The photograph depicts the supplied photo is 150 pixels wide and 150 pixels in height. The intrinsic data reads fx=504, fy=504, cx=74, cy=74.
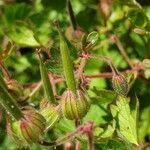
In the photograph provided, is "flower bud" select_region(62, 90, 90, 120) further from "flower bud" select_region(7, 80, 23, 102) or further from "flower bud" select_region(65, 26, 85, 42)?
"flower bud" select_region(65, 26, 85, 42)

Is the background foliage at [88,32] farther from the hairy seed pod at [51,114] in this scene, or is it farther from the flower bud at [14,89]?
the hairy seed pod at [51,114]

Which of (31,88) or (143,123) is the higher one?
(31,88)

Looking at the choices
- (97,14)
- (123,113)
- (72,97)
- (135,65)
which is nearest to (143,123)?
(135,65)

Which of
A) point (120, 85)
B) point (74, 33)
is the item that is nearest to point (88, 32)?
point (74, 33)

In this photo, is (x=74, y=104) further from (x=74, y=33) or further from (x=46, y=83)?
(x=74, y=33)

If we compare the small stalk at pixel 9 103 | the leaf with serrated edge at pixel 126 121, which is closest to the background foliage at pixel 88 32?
the leaf with serrated edge at pixel 126 121

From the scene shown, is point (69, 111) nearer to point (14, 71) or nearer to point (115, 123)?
point (115, 123)
